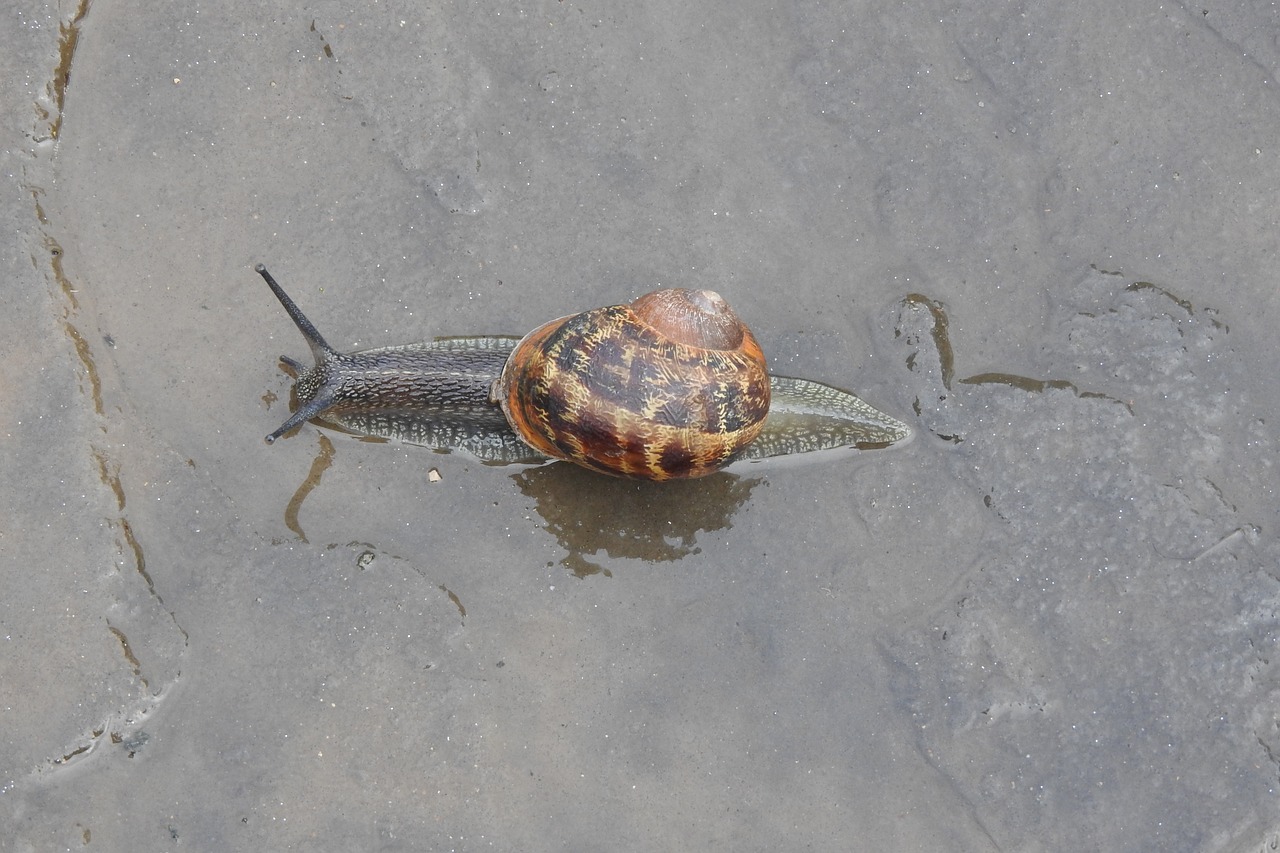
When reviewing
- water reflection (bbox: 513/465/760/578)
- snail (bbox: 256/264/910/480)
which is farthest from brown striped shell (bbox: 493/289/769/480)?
water reflection (bbox: 513/465/760/578)

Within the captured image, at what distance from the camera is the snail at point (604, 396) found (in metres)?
3.36

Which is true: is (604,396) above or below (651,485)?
above

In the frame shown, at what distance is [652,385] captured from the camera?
10.9ft

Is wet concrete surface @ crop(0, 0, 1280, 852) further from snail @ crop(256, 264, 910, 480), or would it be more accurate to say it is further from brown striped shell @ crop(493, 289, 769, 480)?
brown striped shell @ crop(493, 289, 769, 480)

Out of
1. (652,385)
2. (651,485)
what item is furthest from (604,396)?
(651,485)

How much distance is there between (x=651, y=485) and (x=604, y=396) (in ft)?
2.16

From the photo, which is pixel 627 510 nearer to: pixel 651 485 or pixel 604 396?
pixel 651 485

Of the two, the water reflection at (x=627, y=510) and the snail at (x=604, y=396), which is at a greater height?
the snail at (x=604, y=396)

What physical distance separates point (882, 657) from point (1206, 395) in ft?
5.31

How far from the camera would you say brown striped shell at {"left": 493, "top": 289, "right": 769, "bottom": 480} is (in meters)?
3.34

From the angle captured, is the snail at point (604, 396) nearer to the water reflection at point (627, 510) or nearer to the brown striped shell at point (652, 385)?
the brown striped shell at point (652, 385)

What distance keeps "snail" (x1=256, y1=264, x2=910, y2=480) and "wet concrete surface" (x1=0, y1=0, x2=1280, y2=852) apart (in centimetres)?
12

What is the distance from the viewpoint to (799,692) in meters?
3.73

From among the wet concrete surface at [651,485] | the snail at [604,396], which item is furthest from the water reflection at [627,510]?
the snail at [604,396]
